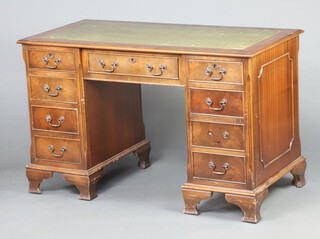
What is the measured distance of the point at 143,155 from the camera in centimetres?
662

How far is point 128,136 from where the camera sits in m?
6.50

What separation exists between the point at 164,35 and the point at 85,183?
0.90 meters

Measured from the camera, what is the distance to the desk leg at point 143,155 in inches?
259

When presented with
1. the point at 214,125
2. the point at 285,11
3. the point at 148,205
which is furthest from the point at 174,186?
the point at 285,11

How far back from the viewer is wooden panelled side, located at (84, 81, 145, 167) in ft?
19.9

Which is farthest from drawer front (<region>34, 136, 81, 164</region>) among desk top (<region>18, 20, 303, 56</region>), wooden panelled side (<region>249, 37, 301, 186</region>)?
wooden panelled side (<region>249, 37, 301, 186</region>)

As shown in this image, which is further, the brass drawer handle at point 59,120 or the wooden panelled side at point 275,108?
the brass drawer handle at point 59,120

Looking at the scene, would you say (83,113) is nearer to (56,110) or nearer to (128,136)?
(56,110)

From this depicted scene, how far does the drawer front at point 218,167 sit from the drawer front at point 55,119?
0.73 m

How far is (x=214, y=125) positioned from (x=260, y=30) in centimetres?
70

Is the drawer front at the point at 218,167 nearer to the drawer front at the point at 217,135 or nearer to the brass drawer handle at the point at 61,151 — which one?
the drawer front at the point at 217,135

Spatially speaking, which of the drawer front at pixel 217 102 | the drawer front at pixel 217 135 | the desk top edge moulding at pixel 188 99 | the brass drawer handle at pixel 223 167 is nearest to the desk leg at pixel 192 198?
the desk top edge moulding at pixel 188 99

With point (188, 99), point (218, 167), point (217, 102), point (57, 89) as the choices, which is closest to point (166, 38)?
point (188, 99)

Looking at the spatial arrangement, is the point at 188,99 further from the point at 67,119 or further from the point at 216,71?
the point at 67,119
